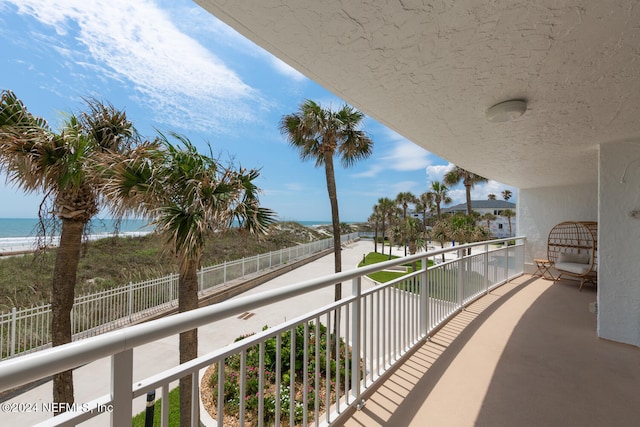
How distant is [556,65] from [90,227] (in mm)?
5545

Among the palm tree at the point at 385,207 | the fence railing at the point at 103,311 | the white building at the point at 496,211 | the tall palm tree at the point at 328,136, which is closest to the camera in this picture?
the fence railing at the point at 103,311

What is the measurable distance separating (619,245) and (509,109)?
2432mm

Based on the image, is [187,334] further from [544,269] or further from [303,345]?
[544,269]

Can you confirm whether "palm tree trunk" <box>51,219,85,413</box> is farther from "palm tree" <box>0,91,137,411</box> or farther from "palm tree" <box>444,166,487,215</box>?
"palm tree" <box>444,166,487,215</box>

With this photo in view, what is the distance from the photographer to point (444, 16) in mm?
1407

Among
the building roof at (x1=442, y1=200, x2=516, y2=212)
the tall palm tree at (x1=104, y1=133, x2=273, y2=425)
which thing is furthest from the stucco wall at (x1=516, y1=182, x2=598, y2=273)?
the building roof at (x1=442, y1=200, x2=516, y2=212)

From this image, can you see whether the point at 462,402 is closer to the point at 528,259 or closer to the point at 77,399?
the point at 77,399

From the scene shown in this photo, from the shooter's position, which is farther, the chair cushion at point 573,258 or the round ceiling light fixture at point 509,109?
the chair cushion at point 573,258

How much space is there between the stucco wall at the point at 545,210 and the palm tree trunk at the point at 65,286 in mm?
9362

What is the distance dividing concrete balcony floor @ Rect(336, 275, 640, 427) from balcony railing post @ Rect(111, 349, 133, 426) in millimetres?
1553

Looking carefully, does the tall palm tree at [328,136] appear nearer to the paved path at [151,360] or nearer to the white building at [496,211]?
the paved path at [151,360]

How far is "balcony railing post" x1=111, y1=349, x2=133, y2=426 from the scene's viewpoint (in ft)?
2.38

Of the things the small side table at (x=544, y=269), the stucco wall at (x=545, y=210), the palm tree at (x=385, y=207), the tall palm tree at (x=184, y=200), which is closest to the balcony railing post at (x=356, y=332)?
the tall palm tree at (x=184, y=200)

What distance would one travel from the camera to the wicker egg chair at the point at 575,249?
5418mm
